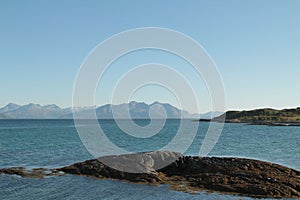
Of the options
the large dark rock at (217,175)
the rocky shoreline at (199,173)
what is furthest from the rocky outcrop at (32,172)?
the large dark rock at (217,175)

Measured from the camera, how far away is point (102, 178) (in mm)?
36250

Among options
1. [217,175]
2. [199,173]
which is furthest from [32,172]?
[217,175]

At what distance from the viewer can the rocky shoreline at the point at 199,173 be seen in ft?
99.4

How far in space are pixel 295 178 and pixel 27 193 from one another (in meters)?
24.1

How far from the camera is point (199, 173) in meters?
36.1

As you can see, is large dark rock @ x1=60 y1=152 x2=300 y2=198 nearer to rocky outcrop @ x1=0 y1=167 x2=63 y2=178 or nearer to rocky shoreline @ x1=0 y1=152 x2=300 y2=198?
rocky shoreline @ x1=0 y1=152 x2=300 y2=198

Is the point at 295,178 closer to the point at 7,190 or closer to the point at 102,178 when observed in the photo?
the point at 102,178

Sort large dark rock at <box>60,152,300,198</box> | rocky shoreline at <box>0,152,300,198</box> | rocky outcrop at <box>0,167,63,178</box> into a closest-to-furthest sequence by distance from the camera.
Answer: large dark rock at <box>60,152,300,198</box>, rocky shoreline at <box>0,152,300,198</box>, rocky outcrop at <box>0,167,63,178</box>

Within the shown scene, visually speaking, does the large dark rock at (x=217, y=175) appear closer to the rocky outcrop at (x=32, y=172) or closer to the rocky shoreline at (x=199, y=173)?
the rocky shoreline at (x=199, y=173)

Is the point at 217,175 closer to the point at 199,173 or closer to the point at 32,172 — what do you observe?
the point at 199,173

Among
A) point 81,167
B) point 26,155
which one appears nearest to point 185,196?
point 81,167

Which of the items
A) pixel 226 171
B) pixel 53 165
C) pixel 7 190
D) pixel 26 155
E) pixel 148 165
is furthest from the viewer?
pixel 26 155

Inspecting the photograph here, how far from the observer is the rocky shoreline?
3030cm

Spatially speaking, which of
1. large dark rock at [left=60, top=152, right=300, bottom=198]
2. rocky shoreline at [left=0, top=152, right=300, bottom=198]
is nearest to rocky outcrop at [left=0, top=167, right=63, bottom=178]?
rocky shoreline at [left=0, top=152, right=300, bottom=198]
